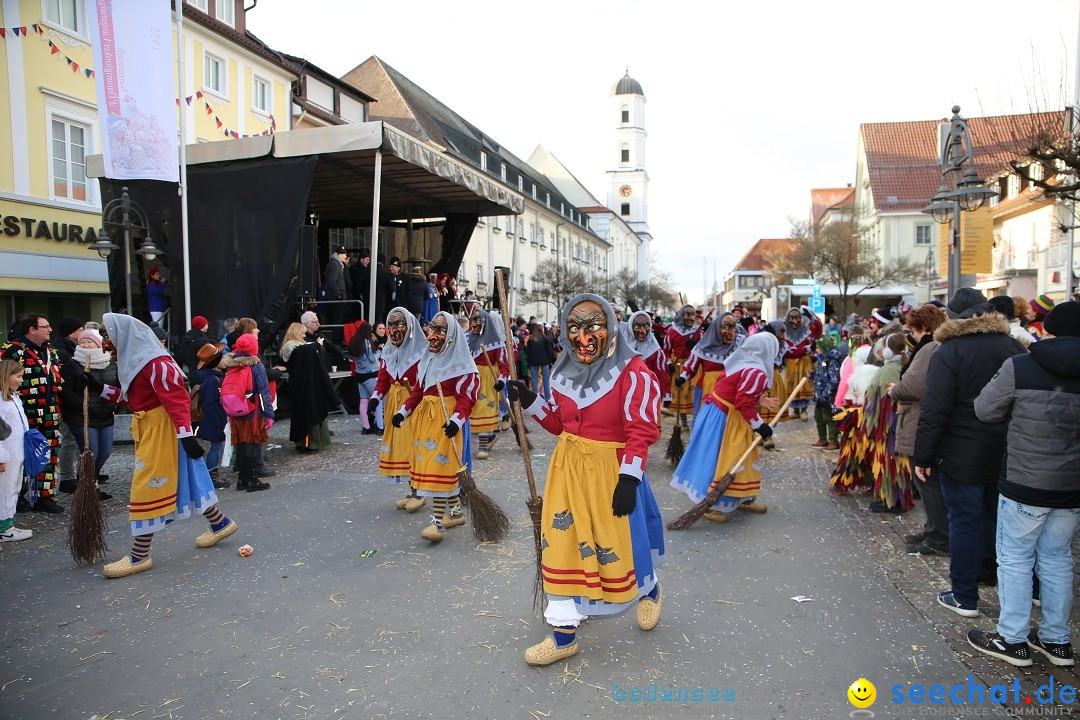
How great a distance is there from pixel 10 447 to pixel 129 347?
153 centimetres

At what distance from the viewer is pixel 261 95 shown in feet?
76.4

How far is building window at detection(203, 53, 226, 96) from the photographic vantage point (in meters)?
20.9

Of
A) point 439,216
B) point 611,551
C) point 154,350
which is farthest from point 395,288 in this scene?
point 611,551

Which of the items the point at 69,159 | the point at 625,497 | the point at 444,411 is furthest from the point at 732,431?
the point at 69,159

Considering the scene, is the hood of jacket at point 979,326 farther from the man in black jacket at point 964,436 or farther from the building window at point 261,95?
the building window at point 261,95

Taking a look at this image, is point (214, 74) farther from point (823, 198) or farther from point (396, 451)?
point (823, 198)

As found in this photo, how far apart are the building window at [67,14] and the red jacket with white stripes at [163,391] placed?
1584cm

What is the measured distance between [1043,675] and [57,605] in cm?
572

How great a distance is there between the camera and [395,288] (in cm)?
1357

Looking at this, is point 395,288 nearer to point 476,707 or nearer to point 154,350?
point 154,350

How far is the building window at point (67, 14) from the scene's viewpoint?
53.4ft

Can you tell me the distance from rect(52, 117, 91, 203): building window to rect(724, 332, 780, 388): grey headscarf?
56.4ft

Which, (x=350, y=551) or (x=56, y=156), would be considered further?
(x=56, y=156)

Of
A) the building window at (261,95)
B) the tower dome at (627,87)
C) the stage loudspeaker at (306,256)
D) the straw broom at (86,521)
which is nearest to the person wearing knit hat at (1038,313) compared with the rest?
the straw broom at (86,521)
